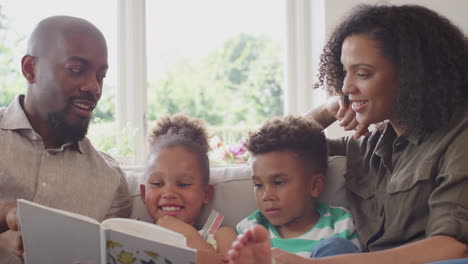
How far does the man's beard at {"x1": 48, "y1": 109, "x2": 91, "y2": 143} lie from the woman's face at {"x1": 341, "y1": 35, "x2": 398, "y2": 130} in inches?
34.7

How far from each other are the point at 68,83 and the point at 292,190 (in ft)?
2.66

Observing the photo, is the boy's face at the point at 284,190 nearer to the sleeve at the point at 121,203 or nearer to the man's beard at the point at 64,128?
the sleeve at the point at 121,203

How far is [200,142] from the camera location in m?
1.92

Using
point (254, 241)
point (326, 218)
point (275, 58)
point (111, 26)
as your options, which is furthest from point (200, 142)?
point (275, 58)

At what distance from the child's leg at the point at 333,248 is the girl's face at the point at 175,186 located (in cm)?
48

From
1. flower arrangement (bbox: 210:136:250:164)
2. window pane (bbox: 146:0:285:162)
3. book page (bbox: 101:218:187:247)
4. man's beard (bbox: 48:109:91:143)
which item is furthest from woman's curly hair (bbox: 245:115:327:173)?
window pane (bbox: 146:0:285:162)

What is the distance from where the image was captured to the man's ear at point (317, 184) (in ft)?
5.88

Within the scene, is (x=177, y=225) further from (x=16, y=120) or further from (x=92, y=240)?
(x=16, y=120)

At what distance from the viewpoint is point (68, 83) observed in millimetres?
1705

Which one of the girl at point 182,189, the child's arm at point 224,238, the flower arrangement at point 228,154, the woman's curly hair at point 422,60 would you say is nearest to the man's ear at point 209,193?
the girl at point 182,189

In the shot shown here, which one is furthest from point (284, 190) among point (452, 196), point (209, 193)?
point (452, 196)

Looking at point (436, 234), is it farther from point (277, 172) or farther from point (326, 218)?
point (277, 172)

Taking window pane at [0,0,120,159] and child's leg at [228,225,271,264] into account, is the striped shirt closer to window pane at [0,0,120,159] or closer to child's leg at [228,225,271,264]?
child's leg at [228,225,271,264]

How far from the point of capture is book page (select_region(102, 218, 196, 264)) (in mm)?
1046
